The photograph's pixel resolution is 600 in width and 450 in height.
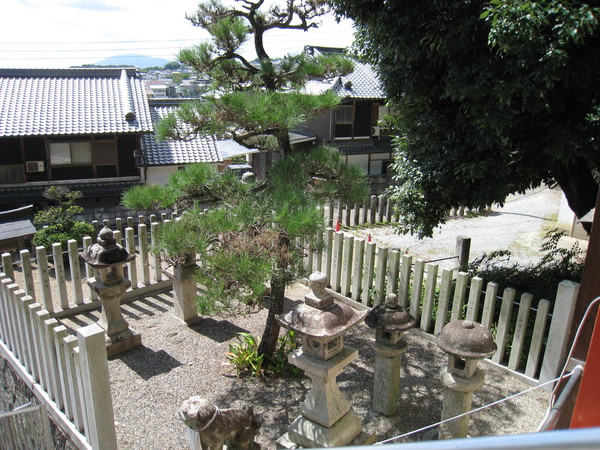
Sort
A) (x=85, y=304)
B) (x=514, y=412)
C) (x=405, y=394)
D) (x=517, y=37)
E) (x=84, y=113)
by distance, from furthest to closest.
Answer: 1. (x=84, y=113)
2. (x=85, y=304)
3. (x=405, y=394)
4. (x=514, y=412)
5. (x=517, y=37)

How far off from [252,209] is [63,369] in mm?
2217

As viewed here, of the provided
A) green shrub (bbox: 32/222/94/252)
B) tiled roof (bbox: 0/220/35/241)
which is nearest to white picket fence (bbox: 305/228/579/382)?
green shrub (bbox: 32/222/94/252)

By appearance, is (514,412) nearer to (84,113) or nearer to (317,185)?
(317,185)

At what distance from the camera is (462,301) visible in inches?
229

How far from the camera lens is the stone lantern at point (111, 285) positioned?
18.5 feet

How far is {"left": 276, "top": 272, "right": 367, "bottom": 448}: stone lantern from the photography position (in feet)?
12.1

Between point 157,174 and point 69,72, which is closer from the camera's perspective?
point 157,174

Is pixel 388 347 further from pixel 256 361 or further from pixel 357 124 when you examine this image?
pixel 357 124

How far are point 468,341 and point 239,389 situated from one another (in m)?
2.59

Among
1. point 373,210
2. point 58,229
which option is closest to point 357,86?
point 373,210

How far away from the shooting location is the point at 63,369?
4133mm

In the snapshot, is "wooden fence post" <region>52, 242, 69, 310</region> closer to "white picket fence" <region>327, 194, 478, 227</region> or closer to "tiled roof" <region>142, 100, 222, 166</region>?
"white picket fence" <region>327, 194, 478, 227</region>

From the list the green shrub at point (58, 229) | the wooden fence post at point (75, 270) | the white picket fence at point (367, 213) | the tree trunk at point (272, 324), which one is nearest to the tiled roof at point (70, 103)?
the green shrub at point (58, 229)

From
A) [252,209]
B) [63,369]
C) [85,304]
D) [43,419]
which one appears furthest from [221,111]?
[85,304]
